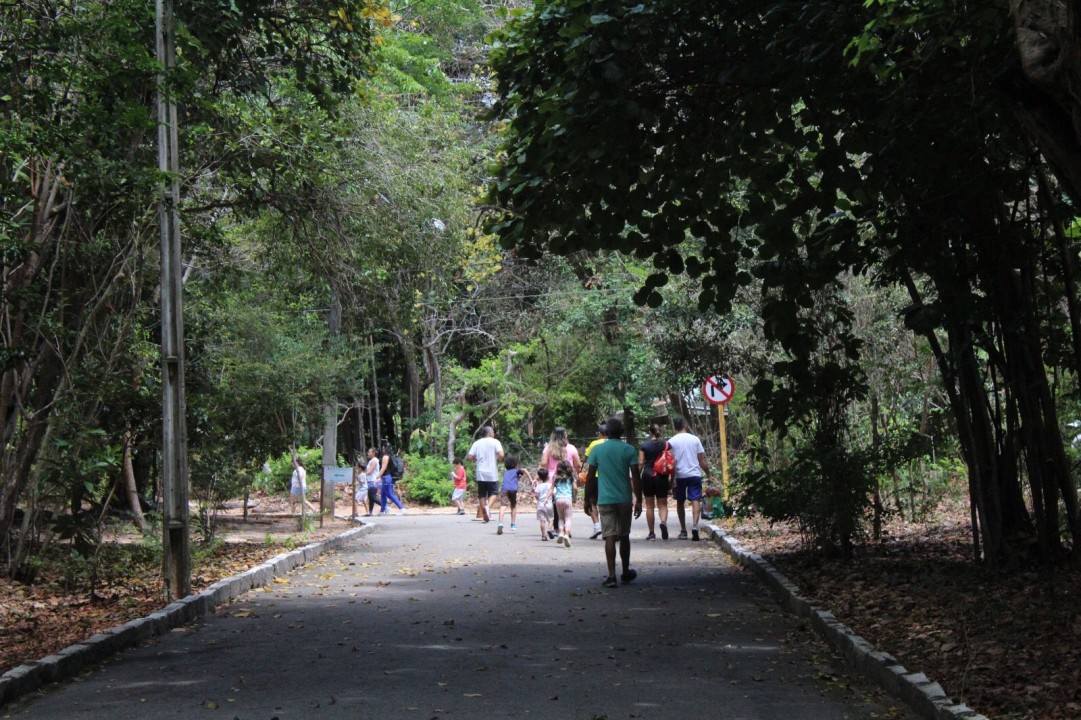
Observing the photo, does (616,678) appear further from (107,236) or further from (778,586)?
(107,236)

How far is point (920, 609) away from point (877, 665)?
8.11ft

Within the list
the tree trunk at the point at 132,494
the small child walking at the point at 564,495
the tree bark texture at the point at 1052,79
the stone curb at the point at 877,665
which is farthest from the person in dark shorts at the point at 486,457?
the tree bark texture at the point at 1052,79

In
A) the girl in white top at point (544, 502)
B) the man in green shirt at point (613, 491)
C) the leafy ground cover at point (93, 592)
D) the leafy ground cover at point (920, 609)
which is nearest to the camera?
the leafy ground cover at point (920, 609)

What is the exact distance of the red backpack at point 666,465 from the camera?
68.4ft

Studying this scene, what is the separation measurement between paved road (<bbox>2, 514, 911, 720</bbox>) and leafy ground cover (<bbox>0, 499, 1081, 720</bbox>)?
1.86 ft

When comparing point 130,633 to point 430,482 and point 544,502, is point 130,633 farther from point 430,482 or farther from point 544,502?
point 430,482

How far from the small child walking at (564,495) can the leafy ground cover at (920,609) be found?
3314 mm

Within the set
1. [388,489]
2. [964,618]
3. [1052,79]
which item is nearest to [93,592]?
[964,618]

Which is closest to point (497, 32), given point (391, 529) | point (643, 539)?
point (643, 539)

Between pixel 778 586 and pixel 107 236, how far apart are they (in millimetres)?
8424

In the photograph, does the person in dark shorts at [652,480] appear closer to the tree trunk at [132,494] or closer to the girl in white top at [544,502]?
the girl in white top at [544,502]

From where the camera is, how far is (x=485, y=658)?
9492 millimetres

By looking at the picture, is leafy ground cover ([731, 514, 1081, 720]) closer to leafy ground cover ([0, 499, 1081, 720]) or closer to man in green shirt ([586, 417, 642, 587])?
leafy ground cover ([0, 499, 1081, 720])

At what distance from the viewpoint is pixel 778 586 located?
1316cm
